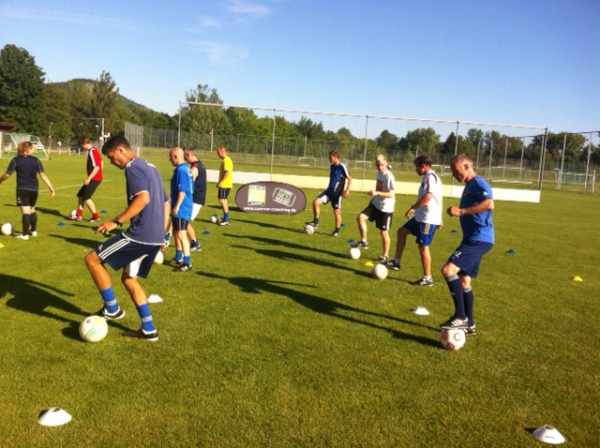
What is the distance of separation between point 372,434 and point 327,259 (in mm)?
6321

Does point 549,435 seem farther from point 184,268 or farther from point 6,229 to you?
point 6,229

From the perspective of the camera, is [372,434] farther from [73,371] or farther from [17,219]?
[17,219]

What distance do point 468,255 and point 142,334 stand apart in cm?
368

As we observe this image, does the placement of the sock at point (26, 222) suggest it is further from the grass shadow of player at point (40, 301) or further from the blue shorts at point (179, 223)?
the blue shorts at point (179, 223)

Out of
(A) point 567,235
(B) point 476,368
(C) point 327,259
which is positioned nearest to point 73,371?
(B) point 476,368

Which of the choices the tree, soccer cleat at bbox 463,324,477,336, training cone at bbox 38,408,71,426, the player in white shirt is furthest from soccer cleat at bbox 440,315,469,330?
the tree

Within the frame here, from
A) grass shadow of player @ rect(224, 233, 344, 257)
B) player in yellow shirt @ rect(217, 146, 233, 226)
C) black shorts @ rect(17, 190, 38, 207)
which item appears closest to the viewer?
black shorts @ rect(17, 190, 38, 207)

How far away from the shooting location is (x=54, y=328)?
5605 mm

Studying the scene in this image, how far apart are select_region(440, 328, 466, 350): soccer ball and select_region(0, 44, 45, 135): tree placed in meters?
92.5

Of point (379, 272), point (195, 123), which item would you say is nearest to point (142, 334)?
point (379, 272)

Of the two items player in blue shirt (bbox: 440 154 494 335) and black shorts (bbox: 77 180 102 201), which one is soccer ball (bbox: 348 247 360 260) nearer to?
player in blue shirt (bbox: 440 154 494 335)

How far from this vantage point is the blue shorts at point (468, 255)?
583 centimetres

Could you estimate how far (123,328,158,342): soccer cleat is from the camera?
538 cm

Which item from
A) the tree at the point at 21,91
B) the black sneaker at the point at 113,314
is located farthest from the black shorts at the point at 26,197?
the tree at the point at 21,91
